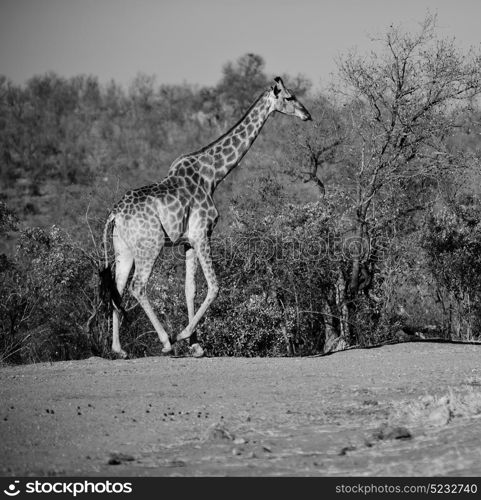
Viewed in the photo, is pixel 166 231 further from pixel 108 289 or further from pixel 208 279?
pixel 108 289

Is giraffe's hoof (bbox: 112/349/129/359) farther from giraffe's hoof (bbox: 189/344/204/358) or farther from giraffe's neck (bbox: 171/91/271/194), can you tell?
giraffe's neck (bbox: 171/91/271/194)

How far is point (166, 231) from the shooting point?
12758 millimetres

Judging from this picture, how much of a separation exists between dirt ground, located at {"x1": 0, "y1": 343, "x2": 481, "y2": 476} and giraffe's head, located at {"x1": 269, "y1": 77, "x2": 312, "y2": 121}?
3272 millimetres

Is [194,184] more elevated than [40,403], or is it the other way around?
[194,184]

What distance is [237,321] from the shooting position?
48.2 feet

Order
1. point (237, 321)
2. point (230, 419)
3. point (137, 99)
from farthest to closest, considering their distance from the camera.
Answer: point (137, 99) < point (237, 321) < point (230, 419)

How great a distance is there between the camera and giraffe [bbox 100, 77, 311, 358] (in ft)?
41.4

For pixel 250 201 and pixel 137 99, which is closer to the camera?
pixel 250 201

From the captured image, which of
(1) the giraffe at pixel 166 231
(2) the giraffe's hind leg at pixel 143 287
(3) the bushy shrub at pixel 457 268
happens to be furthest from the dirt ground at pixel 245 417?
(3) the bushy shrub at pixel 457 268

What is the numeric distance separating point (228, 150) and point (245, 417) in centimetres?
527

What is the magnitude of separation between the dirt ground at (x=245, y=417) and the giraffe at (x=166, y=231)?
79cm

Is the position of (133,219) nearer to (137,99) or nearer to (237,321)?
(237,321)

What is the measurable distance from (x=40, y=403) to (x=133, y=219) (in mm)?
3747
